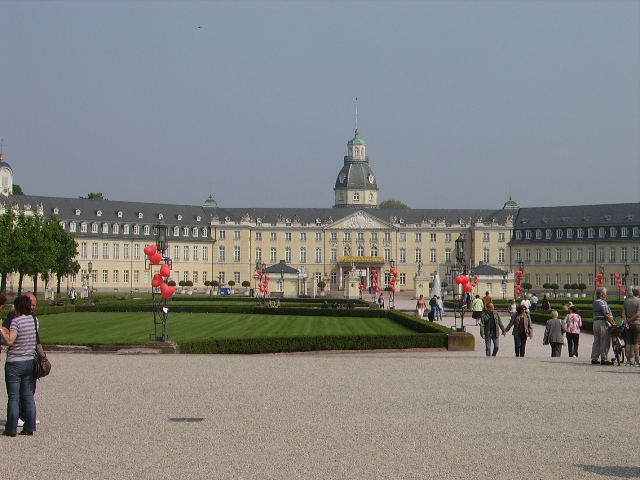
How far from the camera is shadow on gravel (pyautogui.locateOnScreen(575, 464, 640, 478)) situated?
10.8 m

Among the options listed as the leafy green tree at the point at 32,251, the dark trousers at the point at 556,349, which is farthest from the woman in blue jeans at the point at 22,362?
the leafy green tree at the point at 32,251

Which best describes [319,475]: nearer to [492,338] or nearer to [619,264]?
[492,338]

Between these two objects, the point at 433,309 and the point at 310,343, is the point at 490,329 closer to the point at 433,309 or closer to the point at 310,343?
the point at 310,343

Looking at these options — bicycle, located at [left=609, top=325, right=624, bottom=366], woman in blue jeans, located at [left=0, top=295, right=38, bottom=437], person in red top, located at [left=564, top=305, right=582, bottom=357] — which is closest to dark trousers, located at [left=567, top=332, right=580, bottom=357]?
person in red top, located at [left=564, top=305, right=582, bottom=357]

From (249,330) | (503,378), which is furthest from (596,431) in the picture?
(249,330)

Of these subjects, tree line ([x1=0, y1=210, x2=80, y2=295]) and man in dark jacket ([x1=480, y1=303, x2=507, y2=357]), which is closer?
man in dark jacket ([x1=480, y1=303, x2=507, y2=357])

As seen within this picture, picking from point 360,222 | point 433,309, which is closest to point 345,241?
point 360,222

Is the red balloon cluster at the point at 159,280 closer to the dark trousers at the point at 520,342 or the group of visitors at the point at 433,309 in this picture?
the dark trousers at the point at 520,342

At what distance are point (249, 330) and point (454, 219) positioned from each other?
83891 millimetres

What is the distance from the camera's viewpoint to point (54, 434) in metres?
12.9

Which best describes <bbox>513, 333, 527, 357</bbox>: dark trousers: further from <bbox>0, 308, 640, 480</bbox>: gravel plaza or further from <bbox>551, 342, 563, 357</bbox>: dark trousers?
<bbox>0, 308, 640, 480</bbox>: gravel plaza

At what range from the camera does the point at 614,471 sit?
10930 millimetres

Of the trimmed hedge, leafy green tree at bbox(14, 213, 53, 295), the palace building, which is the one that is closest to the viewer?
the trimmed hedge

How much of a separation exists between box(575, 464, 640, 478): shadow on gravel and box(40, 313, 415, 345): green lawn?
1830cm
